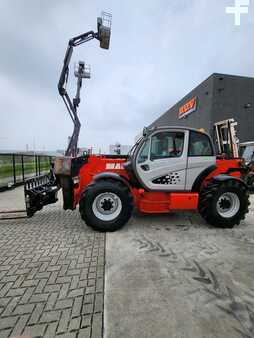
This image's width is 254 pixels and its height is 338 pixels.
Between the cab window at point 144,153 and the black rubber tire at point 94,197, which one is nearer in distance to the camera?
the black rubber tire at point 94,197

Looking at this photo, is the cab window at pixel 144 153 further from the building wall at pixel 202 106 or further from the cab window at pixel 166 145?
the building wall at pixel 202 106

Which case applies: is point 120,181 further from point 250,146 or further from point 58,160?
point 250,146

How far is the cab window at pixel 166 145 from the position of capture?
4.06m

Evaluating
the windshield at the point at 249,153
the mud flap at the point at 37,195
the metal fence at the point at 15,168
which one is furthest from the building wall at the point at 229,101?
the metal fence at the point at 15,168

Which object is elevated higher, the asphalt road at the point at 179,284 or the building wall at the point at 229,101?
the building wall at the point at 229,101

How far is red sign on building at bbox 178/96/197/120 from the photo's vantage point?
46.9 ft

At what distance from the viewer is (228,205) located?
424 cm

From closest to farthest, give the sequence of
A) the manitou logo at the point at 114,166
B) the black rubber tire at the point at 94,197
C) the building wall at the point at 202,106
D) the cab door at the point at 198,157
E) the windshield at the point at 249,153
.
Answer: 1. the black rubber tire at the point at 94,197
2. the cab door at the point at 198,157
3. the manitou logo at the point at 114,166
4. the windshield at the point at 249,153
5. the building wall at the point at 202,106

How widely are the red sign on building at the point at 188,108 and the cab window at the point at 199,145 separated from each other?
37.0 feet

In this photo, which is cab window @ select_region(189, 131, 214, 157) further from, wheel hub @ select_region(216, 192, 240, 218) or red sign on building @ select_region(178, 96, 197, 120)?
red sign on building @ select_region(178, 96, 197, 120)

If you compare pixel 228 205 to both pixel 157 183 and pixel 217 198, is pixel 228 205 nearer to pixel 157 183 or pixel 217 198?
pixel 217 198

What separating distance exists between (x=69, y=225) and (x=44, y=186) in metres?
1.21

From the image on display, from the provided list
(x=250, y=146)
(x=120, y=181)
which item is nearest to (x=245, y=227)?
(x=120, y=181)

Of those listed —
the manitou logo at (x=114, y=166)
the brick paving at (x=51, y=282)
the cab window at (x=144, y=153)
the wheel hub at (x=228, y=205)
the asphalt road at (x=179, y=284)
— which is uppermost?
the cab window at (x=144, y=153)
